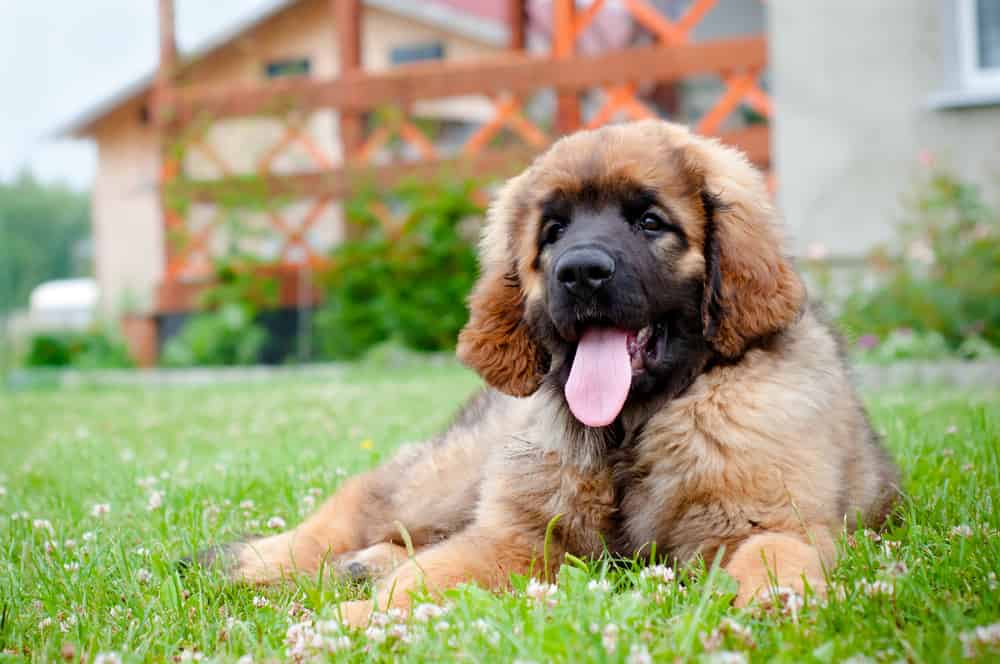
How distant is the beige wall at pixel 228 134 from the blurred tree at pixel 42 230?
2480cm

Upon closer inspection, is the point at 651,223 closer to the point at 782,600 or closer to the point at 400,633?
the point at 782,600

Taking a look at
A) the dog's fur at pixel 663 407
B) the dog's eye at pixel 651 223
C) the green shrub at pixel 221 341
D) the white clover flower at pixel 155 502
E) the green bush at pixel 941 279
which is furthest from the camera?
the green shrub at pixel 221 341

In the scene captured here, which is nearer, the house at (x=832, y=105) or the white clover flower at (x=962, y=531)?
the white clover flower at (x=962, y=531)

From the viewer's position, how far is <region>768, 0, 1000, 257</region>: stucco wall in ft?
29.9

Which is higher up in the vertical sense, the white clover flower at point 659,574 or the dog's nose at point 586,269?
the dog's nose at point 586,269

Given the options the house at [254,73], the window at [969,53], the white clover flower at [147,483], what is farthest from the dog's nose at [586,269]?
the house at [254,73]

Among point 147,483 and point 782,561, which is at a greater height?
point 782,561

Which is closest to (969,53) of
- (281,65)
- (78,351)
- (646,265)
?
(646,265)

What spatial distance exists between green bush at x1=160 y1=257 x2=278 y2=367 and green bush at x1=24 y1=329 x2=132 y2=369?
0.90 metres

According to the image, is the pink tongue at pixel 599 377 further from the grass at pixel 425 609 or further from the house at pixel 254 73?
the house at pixel 254 73

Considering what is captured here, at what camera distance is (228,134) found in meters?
15.9

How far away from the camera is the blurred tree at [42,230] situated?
49438mm

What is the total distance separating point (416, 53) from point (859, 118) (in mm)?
14145

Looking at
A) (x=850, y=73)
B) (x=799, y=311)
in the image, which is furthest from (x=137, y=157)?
(x=799, y=311)
